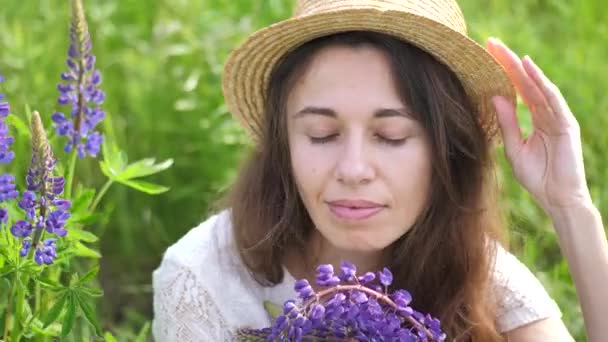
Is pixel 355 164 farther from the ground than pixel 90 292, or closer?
farther from the ground

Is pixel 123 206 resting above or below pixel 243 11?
below

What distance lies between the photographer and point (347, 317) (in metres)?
2.01

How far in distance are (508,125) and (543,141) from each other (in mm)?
95

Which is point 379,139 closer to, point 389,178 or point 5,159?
point 389,178

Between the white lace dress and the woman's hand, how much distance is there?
0.28 metres

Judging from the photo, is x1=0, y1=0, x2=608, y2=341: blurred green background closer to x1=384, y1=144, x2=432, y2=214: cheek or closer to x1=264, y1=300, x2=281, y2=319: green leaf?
x1=264, y1=300, x2=281, y2=319: green leaf

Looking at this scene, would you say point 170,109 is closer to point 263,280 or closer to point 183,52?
point 183,52

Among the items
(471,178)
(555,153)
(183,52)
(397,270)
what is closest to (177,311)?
(397,270)

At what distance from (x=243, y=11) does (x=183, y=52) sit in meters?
0.31

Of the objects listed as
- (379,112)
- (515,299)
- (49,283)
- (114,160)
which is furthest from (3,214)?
(515,299)

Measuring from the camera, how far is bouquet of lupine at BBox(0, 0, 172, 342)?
2.06 meters

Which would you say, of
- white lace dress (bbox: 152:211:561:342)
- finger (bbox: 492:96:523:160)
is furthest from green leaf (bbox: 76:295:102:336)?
finger (bbox: 492:96:523:160)

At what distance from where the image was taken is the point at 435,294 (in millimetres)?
2656

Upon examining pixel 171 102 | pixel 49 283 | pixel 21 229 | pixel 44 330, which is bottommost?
pixel 44 330
